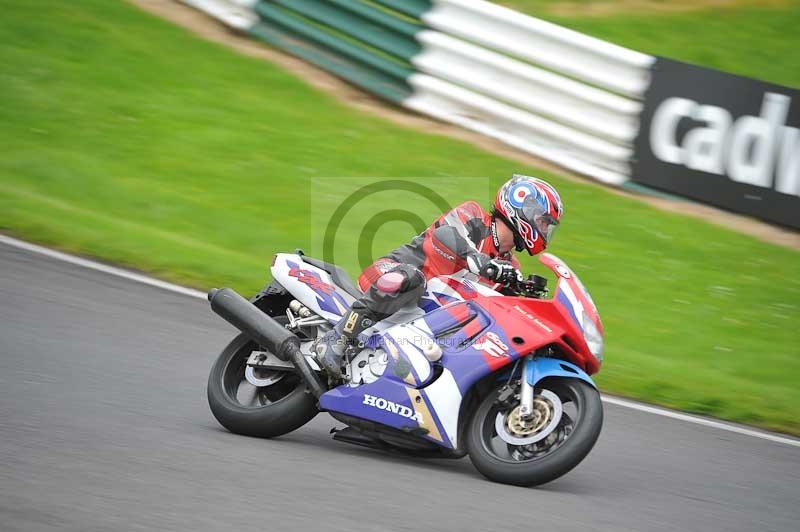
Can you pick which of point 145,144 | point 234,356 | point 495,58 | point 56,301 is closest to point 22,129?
point 145,144

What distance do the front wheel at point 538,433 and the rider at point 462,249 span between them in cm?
65

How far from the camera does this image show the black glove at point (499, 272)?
17.5ft

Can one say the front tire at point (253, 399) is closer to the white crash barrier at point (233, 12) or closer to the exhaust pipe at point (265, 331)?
the exhaust pipe at point (265, 331)

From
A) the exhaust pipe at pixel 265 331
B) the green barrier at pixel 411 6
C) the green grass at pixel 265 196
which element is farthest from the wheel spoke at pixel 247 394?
the green barrier at pixel 411 6

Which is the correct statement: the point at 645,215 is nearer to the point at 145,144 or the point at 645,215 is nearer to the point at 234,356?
the point at 145,144

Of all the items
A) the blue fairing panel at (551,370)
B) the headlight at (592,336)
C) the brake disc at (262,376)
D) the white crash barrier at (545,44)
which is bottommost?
the brake disc at (262,376)

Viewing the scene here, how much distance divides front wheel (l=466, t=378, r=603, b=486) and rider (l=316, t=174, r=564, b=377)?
2.14 ft

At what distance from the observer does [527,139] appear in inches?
467

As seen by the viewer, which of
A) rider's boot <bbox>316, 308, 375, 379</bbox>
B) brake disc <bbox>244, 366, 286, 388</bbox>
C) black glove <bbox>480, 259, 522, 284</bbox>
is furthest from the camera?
brake disc <bbox>244, 366, 286, 388</bbox>

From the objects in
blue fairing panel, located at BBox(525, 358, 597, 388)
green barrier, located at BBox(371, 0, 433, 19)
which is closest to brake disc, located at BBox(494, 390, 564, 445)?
blue fairing panel, located at BBox(525, 358, 597, 388)

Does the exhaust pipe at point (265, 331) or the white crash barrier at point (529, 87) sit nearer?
the exhaust pipe at point (265, 331)

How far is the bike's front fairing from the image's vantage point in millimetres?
5301

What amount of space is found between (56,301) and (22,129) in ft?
13.2

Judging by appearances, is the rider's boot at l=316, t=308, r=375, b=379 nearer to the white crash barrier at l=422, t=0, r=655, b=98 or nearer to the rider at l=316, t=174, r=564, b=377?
the rider at l=316, t=174, r=564, b=377
